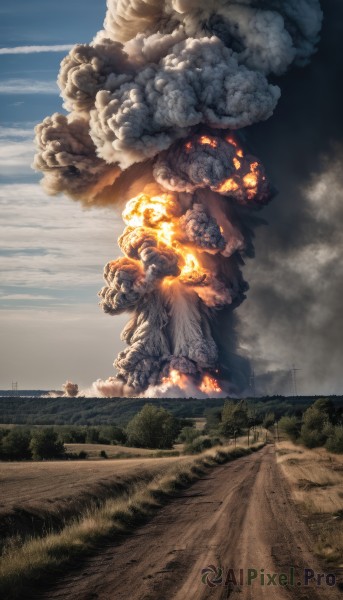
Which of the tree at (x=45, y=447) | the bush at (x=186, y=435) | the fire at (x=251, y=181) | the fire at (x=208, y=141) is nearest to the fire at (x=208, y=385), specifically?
the bush at (x=186, y=435)

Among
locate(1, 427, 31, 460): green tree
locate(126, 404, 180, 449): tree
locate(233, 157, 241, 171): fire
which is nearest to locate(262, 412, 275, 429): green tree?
locate(233, 157, 241, 171): fire

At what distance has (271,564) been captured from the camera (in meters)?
14.6

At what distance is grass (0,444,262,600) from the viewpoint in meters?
14.1

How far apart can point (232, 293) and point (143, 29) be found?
37.8 m

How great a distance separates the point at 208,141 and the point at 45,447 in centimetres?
5269

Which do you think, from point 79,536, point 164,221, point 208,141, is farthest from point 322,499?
point 208,141

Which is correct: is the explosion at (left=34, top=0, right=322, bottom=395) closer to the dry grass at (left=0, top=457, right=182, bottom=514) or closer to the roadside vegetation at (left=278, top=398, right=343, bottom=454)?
the roadside vegetation at (left=278, top=398, right=343, bottom=454)

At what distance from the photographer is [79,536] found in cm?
1836

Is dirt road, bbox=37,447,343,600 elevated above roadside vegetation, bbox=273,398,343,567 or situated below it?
below

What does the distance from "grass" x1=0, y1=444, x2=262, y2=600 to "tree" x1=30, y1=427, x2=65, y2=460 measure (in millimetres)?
26068

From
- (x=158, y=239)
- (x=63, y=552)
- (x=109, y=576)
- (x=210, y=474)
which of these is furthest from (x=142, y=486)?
(x=158, y=239)

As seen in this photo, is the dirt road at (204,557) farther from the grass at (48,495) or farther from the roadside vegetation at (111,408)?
the roadside vegetation at (111,408)

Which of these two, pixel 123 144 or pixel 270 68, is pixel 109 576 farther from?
pixel 270 68

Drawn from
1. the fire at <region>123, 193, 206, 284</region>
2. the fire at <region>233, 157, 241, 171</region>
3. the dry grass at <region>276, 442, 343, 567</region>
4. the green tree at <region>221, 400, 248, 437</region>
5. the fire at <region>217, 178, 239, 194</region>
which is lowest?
the dry grass at <region>276, 442, 343, 567</region>
